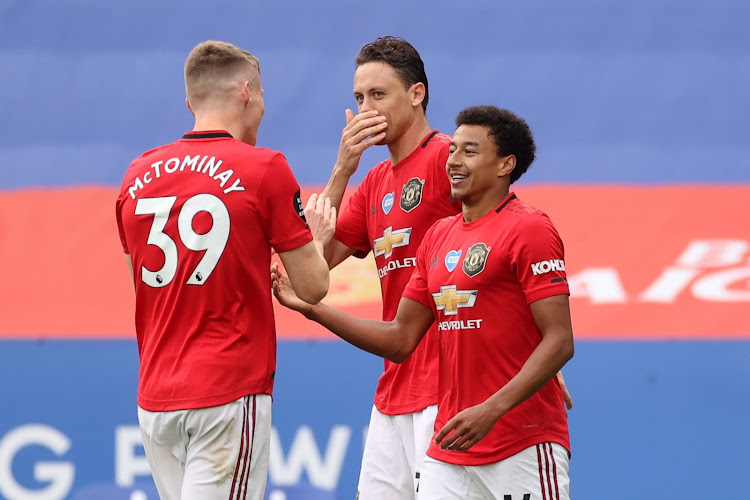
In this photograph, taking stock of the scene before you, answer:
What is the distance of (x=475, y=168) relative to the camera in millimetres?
A: 3855

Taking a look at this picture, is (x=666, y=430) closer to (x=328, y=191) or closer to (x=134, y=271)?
(x=328, y=191)

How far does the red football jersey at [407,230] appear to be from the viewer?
4.39 meters

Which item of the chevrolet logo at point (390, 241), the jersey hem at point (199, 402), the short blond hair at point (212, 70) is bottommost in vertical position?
the jersey hem at point (199, 402)

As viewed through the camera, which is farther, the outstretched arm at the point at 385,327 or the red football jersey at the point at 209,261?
the outstretched arm at the point at 385,327

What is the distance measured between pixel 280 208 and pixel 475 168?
75cm

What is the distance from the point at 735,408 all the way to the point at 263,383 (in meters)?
3.63

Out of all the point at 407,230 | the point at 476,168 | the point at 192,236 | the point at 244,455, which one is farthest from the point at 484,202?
the point at 244,455

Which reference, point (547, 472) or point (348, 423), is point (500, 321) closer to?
point (547, 472)

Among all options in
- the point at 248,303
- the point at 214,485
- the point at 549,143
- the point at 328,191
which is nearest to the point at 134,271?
the point at 248,303

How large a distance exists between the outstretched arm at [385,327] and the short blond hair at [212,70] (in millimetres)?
719

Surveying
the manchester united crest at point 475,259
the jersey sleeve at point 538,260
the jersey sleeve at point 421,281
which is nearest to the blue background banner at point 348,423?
the jersey sleeve at point 421,281

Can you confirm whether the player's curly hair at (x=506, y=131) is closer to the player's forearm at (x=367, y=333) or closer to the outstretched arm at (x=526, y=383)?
the outstretched arm at (x=526, y=383)

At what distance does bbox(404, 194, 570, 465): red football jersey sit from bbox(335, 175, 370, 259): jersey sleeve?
38.3 inches

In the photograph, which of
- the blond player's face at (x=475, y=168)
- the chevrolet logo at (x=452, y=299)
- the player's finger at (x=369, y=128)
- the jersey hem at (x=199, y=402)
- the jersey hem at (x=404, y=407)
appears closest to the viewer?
the jersey hem at (x=199, y=402)
